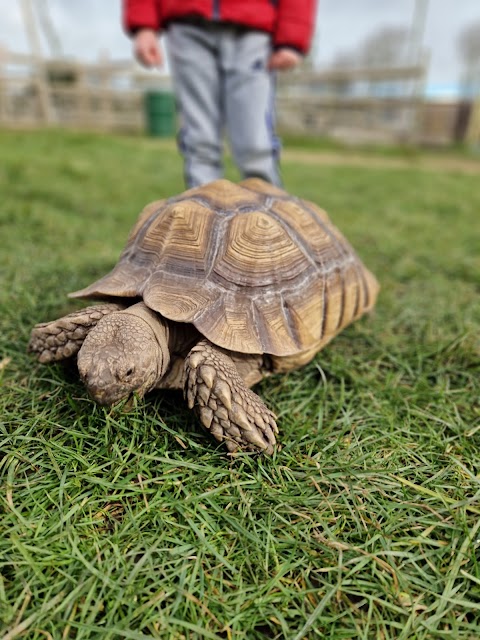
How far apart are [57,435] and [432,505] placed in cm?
113

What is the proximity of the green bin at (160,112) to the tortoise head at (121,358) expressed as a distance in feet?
46.9

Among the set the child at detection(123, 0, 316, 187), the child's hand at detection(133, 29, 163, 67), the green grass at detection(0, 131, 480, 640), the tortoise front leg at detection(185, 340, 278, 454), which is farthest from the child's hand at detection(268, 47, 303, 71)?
the tortoise front leg at detection(185, 340, 278, 454)

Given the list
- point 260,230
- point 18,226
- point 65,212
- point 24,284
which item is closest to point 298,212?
point 260,230

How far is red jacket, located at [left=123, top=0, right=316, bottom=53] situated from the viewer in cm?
286

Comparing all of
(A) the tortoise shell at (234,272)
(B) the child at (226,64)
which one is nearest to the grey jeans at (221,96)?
(B) the child at (226,64)

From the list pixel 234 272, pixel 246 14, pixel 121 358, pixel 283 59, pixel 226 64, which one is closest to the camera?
pixel 121 358

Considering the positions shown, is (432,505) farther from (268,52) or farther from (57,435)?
(268,52)

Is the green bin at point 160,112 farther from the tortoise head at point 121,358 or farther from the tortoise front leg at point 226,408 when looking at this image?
the tortoise front leg at point 226,408

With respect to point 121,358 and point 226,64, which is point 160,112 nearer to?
point 226,64

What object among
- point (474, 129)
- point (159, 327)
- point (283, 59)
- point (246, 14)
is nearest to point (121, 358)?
point (159, 327)

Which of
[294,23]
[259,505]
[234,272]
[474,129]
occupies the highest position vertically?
[294,23]

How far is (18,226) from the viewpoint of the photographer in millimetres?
3641

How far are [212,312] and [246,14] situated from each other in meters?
2.28

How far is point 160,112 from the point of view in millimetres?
14305
